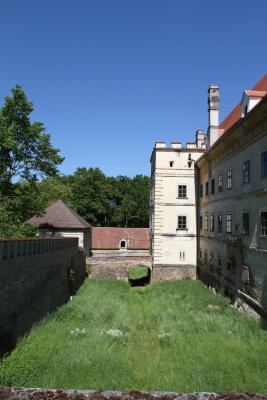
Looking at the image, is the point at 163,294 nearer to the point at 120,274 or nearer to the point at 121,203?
the point at 120,274

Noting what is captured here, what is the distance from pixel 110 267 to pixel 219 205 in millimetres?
11781

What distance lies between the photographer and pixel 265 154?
14242 mm

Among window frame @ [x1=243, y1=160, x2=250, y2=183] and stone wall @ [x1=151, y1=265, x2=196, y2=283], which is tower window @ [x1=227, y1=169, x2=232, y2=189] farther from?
stone wall @ [x1=151, y1=265, x2=196, y2=283]

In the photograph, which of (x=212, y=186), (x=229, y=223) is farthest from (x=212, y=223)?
(x=229, y=223)

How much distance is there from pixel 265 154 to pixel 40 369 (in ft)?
40.1

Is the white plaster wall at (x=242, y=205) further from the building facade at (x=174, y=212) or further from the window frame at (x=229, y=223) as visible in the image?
the building facade at (x=174, y=212)

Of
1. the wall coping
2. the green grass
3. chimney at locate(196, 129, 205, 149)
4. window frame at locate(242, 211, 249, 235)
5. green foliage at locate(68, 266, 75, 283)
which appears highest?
chimney at locate(196, 129, 205, 149)

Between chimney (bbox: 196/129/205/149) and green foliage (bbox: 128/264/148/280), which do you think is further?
chimney (bbox: 196/129/205/149)

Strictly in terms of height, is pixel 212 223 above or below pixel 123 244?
above

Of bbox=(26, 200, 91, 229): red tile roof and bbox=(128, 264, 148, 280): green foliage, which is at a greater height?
bbox=(26, 200, 91, 229): red tile roof

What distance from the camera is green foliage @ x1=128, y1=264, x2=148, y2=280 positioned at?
2678cm

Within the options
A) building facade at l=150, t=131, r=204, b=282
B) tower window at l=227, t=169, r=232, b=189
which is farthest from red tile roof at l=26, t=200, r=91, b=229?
tower window at l=227, t=169, r=232, b=189

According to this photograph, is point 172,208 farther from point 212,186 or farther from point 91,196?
point 91,196

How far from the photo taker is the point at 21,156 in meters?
22.3
